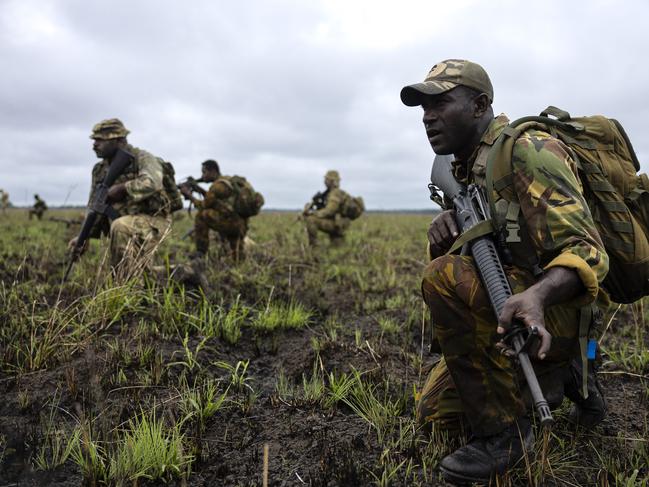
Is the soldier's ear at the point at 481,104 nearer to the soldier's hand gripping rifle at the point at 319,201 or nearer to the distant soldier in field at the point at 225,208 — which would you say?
the distant soldier in field at the point at 225,208

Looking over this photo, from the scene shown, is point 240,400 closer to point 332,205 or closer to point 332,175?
point 332,205

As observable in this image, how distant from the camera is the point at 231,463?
2225 mm

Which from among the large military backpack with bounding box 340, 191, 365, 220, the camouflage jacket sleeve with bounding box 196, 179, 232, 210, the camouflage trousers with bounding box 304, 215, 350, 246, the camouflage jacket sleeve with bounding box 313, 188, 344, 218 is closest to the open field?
the camouflage jacket sleeve with bounding box 196, 179, 232, 210

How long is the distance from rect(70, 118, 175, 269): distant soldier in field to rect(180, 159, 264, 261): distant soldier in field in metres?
1.79

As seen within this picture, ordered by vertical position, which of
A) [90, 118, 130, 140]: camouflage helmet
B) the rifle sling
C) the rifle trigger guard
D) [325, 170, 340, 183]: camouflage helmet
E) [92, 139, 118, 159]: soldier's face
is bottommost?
the rifle trigger guard

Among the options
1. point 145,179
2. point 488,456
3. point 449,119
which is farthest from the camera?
point 145,179

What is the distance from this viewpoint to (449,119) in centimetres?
242

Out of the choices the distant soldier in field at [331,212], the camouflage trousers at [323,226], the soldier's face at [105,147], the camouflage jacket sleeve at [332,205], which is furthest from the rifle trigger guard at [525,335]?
the camouflage jacket sleeve at [332,205]

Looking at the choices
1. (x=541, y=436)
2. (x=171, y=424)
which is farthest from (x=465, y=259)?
(x=171, y=424)

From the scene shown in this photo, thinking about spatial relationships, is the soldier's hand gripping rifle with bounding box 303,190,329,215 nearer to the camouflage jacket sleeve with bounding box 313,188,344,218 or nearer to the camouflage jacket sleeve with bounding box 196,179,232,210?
the camouflage jacket sleeve with bounding box 313,188,344,218

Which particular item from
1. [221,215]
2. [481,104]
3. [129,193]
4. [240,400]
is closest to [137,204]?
[129,193]

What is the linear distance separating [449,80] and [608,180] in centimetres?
89

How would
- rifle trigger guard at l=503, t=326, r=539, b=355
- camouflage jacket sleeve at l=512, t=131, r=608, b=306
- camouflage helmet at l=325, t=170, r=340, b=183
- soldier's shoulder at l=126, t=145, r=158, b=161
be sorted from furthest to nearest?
1. camouflage helmet at l=325, t=170, r=340, b=183
2. soldier's shoulder at l=126, t=145, r=158, b=161
3. camouflage jacket sleeve at l=512, t=131, r=608, b=306
4. rifle trigger guard at l=503, t=326, r=539, b=355

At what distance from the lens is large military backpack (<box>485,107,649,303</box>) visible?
7.02 feet
